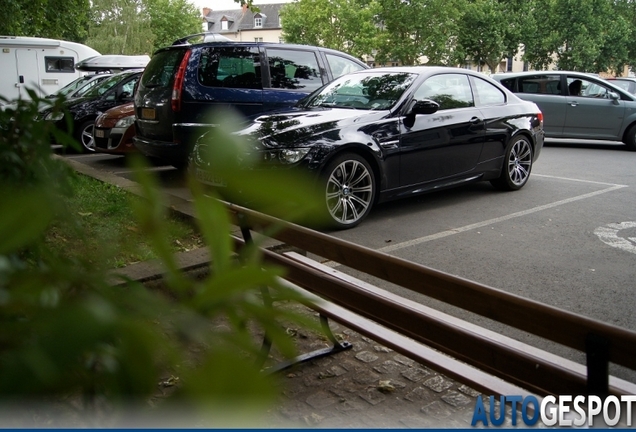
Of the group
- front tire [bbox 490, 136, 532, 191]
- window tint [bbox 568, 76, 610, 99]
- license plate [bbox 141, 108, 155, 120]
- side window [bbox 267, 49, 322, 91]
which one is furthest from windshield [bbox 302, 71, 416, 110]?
window tint [bbox 568, 76, 610, 99]

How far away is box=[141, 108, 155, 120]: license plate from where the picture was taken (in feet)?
30.1

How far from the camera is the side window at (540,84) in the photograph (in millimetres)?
14891

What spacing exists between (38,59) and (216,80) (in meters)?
16.0

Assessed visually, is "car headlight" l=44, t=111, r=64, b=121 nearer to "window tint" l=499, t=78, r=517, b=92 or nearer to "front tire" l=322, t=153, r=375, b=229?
"front tire" l=322, t=153, r=375, b=229

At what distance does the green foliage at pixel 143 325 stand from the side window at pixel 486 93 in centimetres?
803

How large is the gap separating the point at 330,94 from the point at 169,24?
236 ft

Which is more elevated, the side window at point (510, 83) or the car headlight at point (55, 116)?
the side window at point (510, 83)

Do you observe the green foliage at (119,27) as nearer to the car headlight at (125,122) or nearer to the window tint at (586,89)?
the window tint at (586,89)

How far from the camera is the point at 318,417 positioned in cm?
324

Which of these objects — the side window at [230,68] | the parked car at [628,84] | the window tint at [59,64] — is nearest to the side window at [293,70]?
the side window at [230,68]

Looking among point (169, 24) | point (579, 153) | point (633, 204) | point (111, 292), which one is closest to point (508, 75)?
point (579, 153)

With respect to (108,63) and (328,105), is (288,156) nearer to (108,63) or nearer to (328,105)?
(328,105)

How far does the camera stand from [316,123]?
267 inches

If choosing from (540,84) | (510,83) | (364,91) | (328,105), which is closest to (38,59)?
(510,83)
